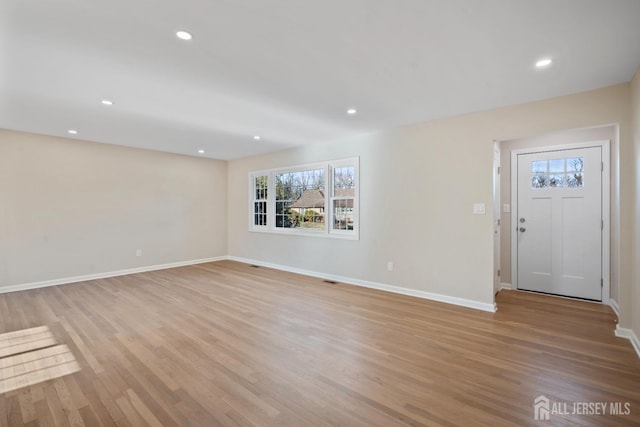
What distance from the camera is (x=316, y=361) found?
2453 millimetres

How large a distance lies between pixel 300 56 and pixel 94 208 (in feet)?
16.9

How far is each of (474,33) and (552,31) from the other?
0.53 m

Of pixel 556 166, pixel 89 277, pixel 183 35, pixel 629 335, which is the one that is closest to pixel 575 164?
pixel 556 166

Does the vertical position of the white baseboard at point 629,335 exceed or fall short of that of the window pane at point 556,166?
it falls short

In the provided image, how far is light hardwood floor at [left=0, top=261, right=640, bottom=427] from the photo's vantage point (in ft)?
6.00

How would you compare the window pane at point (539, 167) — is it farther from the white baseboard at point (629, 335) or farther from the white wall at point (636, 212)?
the white baseboard at point (629, 335)

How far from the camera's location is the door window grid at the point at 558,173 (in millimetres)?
4066

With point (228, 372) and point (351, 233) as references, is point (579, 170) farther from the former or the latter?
point (228, 372)

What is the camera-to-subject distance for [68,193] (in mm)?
5094

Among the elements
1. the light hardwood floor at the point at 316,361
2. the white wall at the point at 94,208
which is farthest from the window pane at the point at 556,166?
the white wall at the point at 94,208

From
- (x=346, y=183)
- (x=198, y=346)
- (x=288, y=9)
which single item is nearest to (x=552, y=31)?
(x=288, y=9)

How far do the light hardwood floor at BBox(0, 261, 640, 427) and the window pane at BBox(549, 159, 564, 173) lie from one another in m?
1.87

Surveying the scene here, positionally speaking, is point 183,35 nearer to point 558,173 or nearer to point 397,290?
point 397,290

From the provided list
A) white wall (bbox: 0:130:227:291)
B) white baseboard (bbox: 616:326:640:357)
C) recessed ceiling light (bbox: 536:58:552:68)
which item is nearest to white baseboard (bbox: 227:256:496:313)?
white baseboard (bbox: 616:326:640:357)
